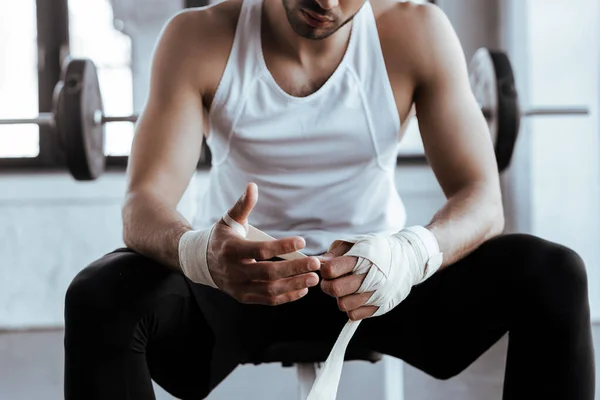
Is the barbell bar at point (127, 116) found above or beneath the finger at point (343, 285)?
above

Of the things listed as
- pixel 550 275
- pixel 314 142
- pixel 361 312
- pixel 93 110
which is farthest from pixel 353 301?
pixel 93 110

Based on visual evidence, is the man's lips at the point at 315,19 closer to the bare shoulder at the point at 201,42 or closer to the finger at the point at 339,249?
the bare shoulder at the point at 201,42

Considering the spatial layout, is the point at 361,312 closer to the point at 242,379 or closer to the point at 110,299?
the point at 110,299

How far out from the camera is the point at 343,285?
32.0 inches

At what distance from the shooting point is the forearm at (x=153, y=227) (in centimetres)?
91

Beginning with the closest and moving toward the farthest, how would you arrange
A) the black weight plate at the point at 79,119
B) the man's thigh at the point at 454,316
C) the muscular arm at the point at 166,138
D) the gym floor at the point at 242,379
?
1. the man's thigh at the point at 454,316
2. the muscular arm at the point at 166,138
3. the gym floor at the point at 242,379
4. the black weight plate at the point at 79,119

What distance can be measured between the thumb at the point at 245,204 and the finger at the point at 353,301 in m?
0.14

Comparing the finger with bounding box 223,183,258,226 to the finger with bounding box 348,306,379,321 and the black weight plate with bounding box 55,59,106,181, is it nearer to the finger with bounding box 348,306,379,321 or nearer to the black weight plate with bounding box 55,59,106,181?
the finger with bounding box 348,306,379,321

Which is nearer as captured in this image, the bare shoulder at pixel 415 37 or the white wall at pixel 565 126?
the bare shoulder at pixel 415 37

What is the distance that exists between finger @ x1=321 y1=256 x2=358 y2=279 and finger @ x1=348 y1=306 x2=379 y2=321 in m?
0.05

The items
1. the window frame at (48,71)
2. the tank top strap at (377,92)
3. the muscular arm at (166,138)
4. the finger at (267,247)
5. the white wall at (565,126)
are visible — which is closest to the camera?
the finger at (267,247)

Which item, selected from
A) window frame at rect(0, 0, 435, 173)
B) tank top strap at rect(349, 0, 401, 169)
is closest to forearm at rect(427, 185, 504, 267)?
tank top strap at rect(349, 0, 401, 169)

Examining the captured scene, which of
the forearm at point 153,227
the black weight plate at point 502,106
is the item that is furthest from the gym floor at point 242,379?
the forearm at point 153,227

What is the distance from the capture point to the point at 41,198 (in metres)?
3.10
